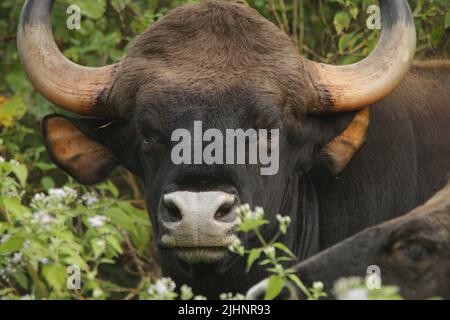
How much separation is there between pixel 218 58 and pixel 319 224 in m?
1.32

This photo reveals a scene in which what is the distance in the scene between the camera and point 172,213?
7.10 meters

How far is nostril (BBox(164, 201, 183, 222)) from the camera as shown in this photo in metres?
7.03

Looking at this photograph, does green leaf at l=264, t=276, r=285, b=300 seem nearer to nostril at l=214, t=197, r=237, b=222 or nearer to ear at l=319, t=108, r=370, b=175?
nostril at l=214, t=197, r=237, b=222

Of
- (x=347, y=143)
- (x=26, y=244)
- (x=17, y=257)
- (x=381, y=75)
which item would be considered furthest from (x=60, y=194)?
(x=381, y=75)

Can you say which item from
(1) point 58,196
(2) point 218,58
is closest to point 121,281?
(2) point 218,58

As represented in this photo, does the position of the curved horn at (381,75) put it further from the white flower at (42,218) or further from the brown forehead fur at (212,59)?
the white flower at (42,218)

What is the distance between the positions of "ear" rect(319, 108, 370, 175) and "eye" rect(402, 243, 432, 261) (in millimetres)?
1646

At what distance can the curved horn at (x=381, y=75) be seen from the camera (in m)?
7.88

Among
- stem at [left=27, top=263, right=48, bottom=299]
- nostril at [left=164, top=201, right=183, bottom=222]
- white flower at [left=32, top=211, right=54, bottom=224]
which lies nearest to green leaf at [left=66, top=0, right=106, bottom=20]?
stem at [left=27, top=263, right=48, bottom=299]

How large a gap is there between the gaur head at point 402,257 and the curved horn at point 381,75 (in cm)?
137

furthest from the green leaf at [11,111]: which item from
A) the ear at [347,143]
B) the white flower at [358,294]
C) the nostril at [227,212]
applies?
the white flower at [358,294]

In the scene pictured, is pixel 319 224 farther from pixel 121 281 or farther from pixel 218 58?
pixel 121 281

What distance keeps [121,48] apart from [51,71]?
3124 mm
